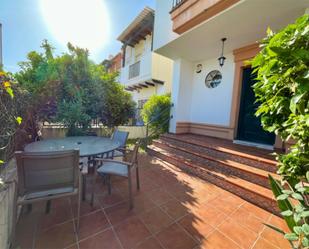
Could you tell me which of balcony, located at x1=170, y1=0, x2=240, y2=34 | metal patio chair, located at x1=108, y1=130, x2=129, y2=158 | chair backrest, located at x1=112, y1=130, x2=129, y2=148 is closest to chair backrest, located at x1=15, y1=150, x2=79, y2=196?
metal patio chair, located at x1=108, y1=130, x2=129, y2=158

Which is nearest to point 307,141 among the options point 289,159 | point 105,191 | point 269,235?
point 289,159

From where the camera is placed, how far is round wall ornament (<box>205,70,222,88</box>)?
5038 millimetres

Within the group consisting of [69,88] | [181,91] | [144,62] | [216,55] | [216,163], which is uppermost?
[144,62]

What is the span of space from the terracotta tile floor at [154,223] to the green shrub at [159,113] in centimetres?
325

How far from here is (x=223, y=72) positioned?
4875 millimetres

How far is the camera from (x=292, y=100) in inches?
35.4

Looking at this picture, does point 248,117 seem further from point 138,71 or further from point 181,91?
point 138,71

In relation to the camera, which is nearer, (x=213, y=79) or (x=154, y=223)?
(x=154, y=223)

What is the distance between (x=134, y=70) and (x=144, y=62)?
118 centimetres

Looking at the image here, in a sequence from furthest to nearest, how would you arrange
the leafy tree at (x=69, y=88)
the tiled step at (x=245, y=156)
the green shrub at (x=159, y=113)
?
the green shrub at (x=159, y=113), the leafy tree at (x=69, y=88), the tiled step at (x=245, y=156)

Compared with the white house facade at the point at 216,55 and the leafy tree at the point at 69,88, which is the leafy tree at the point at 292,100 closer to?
the white house facade at the point at 216,55

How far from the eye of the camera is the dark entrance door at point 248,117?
13.6 ft

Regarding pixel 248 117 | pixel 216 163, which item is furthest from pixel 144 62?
pixel 216 163

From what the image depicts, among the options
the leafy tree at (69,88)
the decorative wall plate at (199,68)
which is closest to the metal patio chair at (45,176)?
the leafy tree at (69,88)
